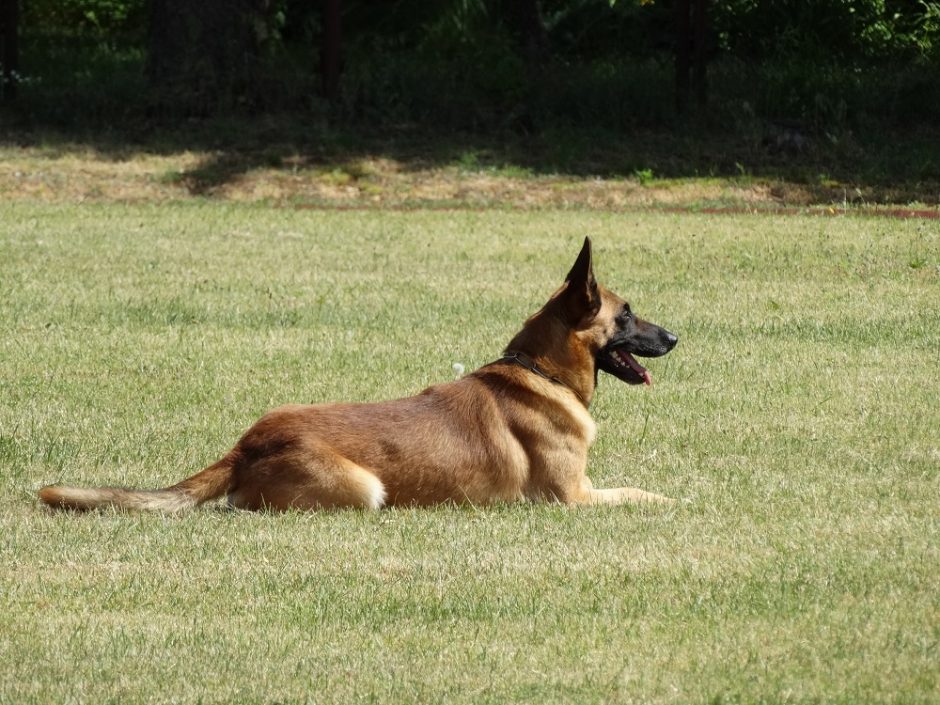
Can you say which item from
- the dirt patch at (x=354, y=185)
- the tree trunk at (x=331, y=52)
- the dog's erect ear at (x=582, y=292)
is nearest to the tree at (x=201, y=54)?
the tree trunk at (x=331, y=52)

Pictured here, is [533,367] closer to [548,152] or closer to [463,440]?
[463,440]

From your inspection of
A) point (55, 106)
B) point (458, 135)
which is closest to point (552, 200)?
point (458, 135)

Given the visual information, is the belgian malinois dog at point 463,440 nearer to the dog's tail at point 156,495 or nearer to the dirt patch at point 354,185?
the dog's tail at point 156,495

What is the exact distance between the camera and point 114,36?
108ft

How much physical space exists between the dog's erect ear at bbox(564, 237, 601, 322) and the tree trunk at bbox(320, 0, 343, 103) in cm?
1597

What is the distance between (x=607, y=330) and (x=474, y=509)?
1058 mm

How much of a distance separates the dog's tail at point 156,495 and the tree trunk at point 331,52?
53.8 ft

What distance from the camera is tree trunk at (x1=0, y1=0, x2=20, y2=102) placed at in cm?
2317

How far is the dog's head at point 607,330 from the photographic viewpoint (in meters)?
7.27

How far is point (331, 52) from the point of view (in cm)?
2273

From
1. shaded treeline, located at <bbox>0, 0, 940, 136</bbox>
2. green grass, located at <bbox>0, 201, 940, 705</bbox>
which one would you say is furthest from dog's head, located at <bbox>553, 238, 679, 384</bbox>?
shaded treeline, located at <bbox>0, 0, 940, 136</bbox>

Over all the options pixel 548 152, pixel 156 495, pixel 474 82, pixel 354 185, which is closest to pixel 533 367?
pixel 156 495

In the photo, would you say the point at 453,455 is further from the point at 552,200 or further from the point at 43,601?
the point at 552,200

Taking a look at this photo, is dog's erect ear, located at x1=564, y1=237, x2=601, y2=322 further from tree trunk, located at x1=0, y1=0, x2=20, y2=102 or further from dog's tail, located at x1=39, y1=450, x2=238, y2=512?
tree trunk, located at x1=0, y1=0, x2=20, y2=102
